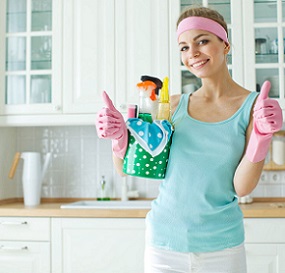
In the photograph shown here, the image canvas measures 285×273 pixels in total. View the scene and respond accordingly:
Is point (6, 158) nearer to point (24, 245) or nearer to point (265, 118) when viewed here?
point (24, 245)

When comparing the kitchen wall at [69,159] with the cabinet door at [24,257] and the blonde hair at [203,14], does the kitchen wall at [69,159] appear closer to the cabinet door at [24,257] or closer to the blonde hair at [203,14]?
the cabinet door at [24,257]

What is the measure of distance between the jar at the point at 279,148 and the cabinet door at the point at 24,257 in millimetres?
1340

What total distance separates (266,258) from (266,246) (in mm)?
57

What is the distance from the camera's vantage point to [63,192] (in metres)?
3.26

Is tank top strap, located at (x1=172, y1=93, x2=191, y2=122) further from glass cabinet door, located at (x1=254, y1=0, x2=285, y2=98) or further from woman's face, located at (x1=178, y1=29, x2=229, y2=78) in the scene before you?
glass cabinet door, located at (x1=254, y1=0, x2=285, y2=98)

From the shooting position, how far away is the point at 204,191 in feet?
4.53

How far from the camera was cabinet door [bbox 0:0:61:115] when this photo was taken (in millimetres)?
2963

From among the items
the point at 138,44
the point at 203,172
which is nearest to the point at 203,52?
the point at 203,172

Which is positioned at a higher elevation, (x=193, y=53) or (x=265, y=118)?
(x=193, y=53)

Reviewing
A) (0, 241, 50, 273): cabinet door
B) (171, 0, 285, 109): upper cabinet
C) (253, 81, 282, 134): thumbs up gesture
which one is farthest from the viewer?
(171, 0, 285, 109): upper cabinet

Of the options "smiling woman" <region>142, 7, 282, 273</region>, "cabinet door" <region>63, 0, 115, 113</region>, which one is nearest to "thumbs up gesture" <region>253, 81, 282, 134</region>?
"smiling woman" <region>142, 7, 282, 273</region>

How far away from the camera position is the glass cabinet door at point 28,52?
299 centimetres

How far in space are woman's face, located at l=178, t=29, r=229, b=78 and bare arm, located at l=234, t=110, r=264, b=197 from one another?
0.20m

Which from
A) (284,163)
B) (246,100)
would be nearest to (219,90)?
(246,100)
